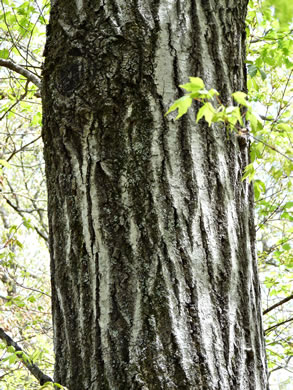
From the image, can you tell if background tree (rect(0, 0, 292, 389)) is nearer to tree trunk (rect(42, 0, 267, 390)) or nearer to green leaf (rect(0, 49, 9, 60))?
green leaf (rect(0, 49, 9, 60))

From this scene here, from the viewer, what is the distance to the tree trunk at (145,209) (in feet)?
3.47

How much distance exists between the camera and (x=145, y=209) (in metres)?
1.13

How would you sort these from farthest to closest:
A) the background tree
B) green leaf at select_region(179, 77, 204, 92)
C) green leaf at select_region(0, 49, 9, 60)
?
green leaf at select_region(0, 49, 9, 60) → the background tree → green leaf at select_region(179, 77, 204, 92)

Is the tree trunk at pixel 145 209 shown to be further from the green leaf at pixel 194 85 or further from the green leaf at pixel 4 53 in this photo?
the green leaf at pixel 4 53

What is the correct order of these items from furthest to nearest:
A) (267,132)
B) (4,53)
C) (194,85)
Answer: (4,53)
(267,132)
(194,85)

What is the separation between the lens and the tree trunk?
1.06 m

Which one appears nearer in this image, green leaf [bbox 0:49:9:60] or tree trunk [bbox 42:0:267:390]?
tree trunk [bbox 42:0:267:390]

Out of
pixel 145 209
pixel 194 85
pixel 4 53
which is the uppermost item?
pixel 4 53

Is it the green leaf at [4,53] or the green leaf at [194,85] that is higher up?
the green leaf at [4,53]

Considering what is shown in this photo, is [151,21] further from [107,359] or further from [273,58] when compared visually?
[273,58]

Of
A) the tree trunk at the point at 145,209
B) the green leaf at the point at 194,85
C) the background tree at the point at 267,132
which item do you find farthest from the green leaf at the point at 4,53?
the green leaf at the point at 194,85

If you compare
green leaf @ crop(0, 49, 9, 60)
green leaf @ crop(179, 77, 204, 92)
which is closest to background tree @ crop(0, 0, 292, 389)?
green leaf @ crop(0, 49, 9, 60)

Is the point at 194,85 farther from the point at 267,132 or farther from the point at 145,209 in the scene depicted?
the point at 267,132

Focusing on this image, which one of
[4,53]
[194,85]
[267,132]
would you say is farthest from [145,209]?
[4,53]
